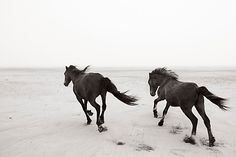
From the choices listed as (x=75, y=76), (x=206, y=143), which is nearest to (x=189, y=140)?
(x=206, y=143)

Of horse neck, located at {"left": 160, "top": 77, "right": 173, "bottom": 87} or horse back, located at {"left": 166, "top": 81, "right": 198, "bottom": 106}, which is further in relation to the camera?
horse neck, located at {"left": 160, "top": 77, "right": 173, "bottom": 87}

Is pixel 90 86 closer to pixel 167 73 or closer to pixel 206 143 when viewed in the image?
pixel 167 73

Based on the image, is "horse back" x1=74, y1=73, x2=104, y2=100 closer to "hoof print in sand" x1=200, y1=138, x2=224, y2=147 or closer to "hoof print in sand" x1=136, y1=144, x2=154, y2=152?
"hoof print in sand" x1=136, y1=144, x2=154, y2=152

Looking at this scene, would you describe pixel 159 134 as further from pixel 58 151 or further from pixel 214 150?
pixel 58 151

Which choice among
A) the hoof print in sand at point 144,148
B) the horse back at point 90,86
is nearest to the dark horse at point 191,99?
the hoof print in sand at point 144,148

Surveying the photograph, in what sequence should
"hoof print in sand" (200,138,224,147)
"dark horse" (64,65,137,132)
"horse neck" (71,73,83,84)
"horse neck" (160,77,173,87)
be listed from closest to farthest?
"hoof print in sand" (200,138,224,147) < "dark horse" (64,65,137,132) < "horse neck" (160,77,173,87) < "horse neck" (71,73,83,84)

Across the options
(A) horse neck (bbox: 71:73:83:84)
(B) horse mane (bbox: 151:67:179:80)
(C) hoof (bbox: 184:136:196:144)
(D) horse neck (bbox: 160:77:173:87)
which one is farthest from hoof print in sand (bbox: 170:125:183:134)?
(A) horse neck (bbox: 71:73:83:84)

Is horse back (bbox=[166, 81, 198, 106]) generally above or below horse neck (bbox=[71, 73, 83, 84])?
below

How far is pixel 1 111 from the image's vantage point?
8594mm

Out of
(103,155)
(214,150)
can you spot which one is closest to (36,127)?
(103,155)

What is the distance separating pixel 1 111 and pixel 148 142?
6.17m

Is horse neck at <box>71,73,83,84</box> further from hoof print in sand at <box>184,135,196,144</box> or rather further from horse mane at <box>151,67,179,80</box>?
hoof print in sand at <box>184,135,196,144</box>

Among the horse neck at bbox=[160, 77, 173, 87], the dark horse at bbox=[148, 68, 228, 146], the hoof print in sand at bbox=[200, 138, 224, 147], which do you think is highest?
the horse neck at bbox=[160, 77, 173, 87]

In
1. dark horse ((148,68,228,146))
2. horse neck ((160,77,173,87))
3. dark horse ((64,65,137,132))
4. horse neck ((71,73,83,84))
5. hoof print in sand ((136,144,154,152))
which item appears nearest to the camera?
hoof print in sand ((136,144,154,152))
